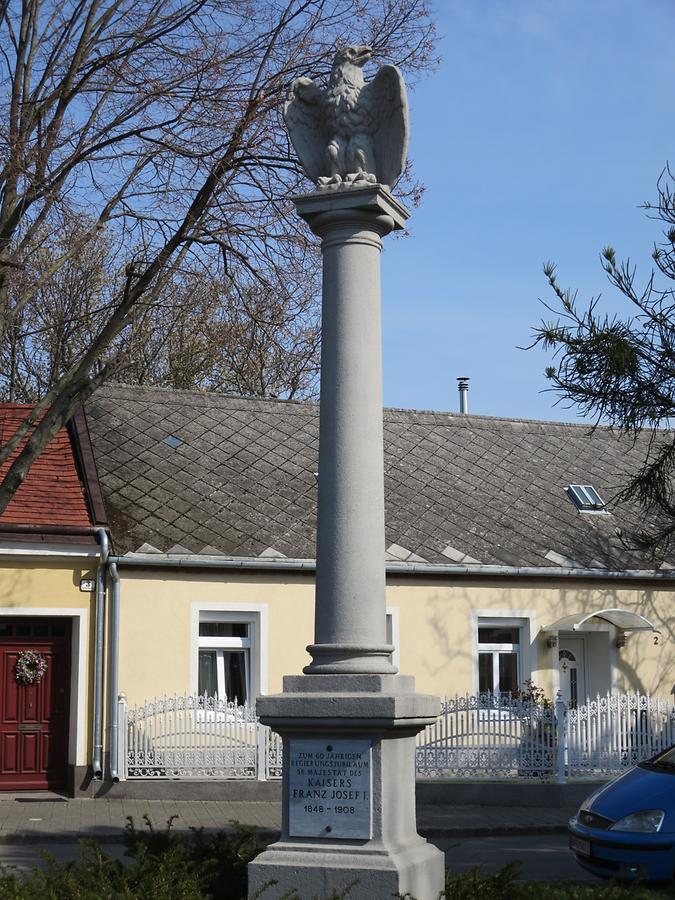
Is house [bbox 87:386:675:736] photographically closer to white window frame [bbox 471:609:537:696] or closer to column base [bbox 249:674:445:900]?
white window frame [bbox 471:609:537:696]

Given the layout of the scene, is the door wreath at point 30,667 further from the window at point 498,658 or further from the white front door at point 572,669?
the white front door at point 572,669

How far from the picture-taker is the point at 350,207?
8359 millimetres

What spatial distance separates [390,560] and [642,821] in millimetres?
9433

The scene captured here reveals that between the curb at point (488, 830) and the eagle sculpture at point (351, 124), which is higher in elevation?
the eagle sculpture at point (351, 124)

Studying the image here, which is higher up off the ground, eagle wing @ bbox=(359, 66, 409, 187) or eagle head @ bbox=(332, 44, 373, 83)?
eagle head @ bbox=(332, 44, 373, 83)

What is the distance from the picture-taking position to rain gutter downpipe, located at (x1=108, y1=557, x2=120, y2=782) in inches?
662

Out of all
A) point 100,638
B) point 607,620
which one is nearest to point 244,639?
point 100,638

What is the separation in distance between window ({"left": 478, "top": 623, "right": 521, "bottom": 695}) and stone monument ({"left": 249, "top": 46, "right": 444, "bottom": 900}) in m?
11.6

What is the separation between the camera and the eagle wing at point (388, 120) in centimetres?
852

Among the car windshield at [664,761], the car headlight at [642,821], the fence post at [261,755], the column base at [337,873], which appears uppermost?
the car windshield at [664,761]

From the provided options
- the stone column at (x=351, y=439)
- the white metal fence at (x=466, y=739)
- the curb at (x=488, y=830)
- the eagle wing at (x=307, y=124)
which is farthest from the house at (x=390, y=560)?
the stone column at (x=351, y=439)

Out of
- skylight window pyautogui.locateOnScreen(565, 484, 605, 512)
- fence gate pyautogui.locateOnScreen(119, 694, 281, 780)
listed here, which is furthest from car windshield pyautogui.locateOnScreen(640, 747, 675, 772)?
skylight window pyautogui.locateOnScreen(565, 484, 605, 512)

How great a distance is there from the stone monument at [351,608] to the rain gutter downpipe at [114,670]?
956cm

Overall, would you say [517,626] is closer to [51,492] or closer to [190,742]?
[190,742]
